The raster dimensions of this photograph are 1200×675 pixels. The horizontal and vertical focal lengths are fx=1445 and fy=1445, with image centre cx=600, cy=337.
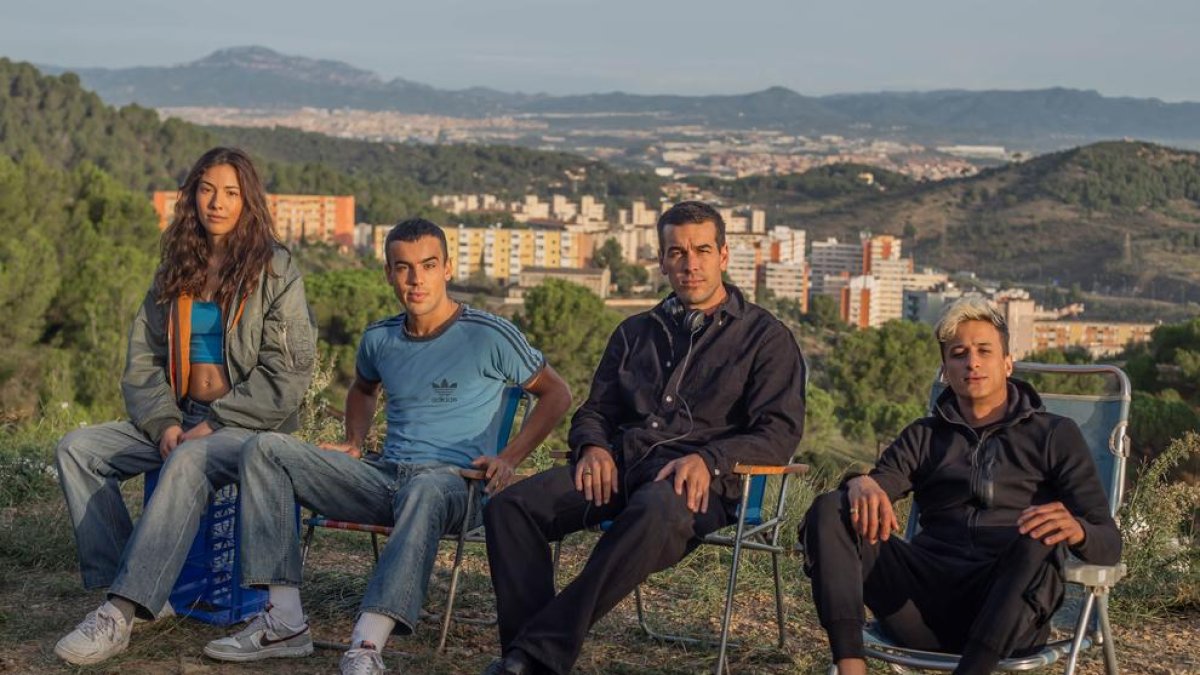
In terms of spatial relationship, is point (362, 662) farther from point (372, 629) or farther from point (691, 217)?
point (691, 217)

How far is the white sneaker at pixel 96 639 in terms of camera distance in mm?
3141

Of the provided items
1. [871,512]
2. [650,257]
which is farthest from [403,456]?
[650,257]

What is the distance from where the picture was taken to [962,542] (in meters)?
2.89

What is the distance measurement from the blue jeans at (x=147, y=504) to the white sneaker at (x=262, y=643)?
171 mm

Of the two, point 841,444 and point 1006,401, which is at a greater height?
point 1006,401

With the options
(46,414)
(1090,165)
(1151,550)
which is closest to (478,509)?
(1151,550)

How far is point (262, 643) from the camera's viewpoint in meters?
3.24

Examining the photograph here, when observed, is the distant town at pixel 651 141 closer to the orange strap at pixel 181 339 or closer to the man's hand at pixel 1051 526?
the orange strap at pixel 181 339

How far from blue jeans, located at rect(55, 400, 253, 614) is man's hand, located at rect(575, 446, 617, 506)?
0.83 metres

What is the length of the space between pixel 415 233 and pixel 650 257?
5311 centimetres

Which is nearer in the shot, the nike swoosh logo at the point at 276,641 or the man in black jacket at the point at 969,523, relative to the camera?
the man in black jacket at the point at 969,523

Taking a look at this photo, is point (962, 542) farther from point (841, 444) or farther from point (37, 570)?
point (841, 444)

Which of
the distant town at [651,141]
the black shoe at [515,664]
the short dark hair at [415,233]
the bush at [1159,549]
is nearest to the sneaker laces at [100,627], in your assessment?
the black shoe at [515,664]

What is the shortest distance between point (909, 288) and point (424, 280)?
55.0 m
